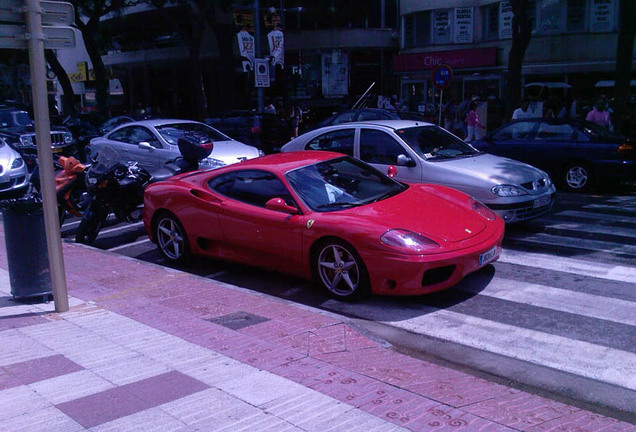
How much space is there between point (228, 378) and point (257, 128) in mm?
16627

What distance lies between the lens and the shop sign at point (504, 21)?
2798cm

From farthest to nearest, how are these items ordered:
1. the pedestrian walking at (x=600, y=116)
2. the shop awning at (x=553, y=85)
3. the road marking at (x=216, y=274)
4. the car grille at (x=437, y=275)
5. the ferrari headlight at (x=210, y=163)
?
the shop awning at (x=553, y=85), the pedestrian walking at (x=600, y=116), the ferrari headlight at (x=210, y=163), the road marking at (x=216, y=274), the car grille at (x=437, y=275)

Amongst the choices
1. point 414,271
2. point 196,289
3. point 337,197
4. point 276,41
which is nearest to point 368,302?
point 414,271

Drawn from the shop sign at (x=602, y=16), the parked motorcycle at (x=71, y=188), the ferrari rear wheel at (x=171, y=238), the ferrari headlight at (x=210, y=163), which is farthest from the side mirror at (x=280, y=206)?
the shop sign at (x=602, y=16)

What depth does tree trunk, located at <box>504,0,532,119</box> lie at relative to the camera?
56.8ft

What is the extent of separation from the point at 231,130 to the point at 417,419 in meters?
18.0

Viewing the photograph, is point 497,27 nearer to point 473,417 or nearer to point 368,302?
point 368,302

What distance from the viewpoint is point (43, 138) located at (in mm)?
5512

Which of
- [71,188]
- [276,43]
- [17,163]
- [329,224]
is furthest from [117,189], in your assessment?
[276,43]

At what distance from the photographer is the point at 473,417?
378cm

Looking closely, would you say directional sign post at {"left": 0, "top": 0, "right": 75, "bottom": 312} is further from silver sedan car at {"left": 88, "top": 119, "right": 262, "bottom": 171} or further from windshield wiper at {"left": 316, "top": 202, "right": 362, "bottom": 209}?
Answer: silver sedan car at {"left": 88, "top": 119, "right": 262, "bottom": 171}

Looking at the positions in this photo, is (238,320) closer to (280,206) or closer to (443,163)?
(280,206)

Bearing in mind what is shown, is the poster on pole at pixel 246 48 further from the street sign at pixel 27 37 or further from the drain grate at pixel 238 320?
the drain grate at pixel 238 320

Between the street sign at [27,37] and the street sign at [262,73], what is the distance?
1709 cm
